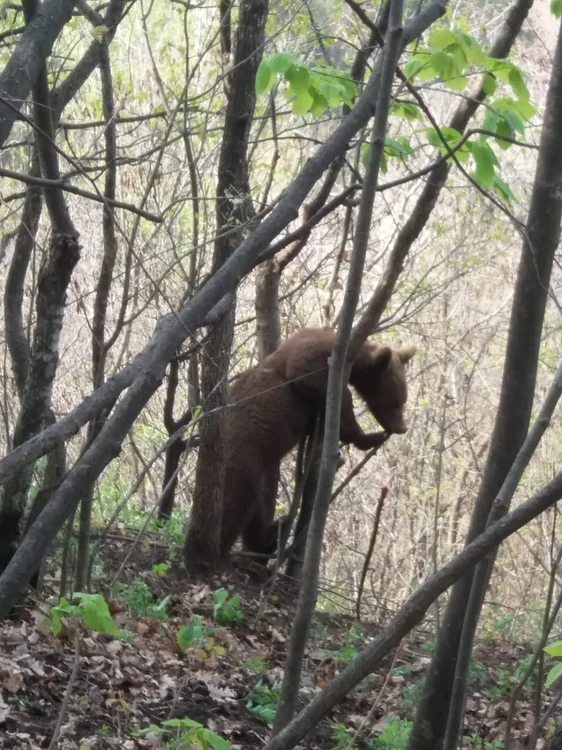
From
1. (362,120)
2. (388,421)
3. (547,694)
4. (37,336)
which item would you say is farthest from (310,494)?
(362,120)

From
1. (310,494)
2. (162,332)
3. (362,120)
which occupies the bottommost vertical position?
(310,494)

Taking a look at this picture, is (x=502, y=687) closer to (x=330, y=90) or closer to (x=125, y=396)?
(x=330, y=90)

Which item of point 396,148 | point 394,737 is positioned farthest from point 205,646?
point 396,148

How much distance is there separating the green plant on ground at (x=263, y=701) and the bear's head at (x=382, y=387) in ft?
11.0

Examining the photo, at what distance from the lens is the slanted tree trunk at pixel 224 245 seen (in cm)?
532

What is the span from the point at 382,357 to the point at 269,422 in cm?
122

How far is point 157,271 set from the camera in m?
8.00

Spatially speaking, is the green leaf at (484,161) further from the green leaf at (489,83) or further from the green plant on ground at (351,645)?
the green plant on ground at (351,645)

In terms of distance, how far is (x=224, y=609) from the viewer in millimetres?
5777

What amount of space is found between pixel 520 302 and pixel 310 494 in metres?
4.15

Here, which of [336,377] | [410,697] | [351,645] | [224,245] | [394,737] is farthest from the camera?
[351,645]

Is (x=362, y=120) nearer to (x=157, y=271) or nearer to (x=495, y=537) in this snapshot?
(x=495, y=537)

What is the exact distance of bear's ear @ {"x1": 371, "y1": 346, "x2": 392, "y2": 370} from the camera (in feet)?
25.0

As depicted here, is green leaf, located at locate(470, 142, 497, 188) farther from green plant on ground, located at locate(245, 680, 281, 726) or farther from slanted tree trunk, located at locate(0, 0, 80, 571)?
green plant on ground, located at locate(245, 680, 281, 726)
